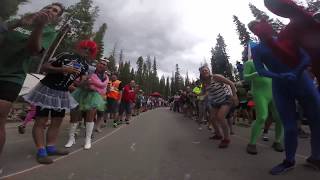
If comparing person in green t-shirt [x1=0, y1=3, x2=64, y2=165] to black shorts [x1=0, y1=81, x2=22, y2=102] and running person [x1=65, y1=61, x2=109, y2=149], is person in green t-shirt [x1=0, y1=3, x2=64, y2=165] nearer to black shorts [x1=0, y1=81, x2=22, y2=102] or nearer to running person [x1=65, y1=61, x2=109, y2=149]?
black shorts [x1=0, y1=81, x2=22, y2=102]

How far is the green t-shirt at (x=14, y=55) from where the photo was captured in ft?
14.0

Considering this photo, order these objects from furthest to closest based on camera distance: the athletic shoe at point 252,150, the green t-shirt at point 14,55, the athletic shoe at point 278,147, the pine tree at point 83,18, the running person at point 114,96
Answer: the pine tree at point 83,18, the running person at point 114,96, the athletic shoe at point 278,147, the athletic shoe at point 252,150, the green t-shirt at point 14,55

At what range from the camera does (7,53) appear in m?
4.30

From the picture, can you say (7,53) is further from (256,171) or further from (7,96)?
(256,171)

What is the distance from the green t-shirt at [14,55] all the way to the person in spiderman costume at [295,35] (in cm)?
315

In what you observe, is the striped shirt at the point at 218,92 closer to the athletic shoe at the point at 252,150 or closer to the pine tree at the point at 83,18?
the athletic shoe at the point at 252,150

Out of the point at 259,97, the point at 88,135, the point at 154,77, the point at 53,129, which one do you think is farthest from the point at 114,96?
the point at 154,77

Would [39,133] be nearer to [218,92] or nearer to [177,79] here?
[218,92]

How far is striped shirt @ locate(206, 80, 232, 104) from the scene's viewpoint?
8289 millimetres

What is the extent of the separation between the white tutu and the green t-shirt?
1299 mm

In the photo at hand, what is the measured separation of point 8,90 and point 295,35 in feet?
12.2

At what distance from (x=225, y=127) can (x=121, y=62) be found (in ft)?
418

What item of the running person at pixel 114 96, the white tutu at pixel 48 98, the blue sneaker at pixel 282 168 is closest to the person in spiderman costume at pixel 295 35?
the blue sneaker at pixel 282 168

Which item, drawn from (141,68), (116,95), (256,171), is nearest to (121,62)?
(141,68)
